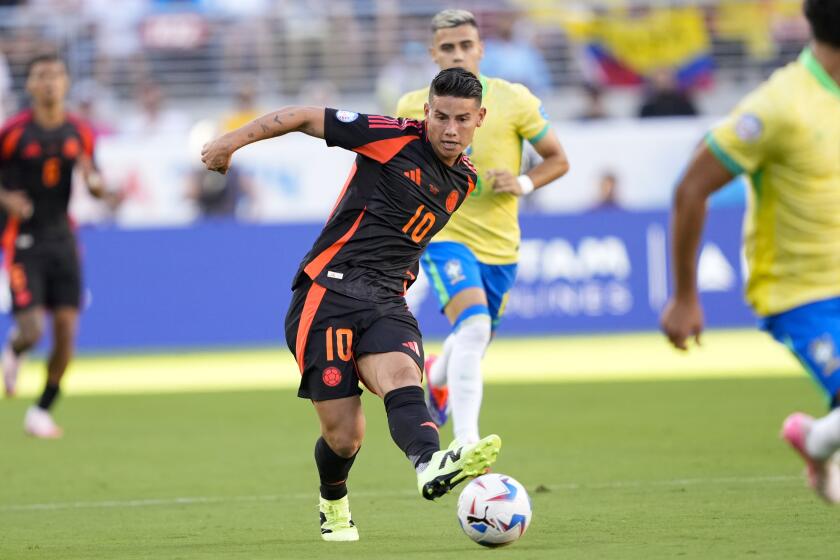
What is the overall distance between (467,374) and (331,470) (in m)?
1.91

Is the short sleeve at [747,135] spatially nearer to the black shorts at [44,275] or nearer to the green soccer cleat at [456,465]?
the green soccer cleat at [456,465]

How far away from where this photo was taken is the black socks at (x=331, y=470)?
6957mm

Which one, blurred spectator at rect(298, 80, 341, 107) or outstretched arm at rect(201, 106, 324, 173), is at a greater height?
outstretched arm at rect(201, 106, 324, 173)

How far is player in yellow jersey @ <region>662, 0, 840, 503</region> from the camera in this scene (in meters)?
5.20

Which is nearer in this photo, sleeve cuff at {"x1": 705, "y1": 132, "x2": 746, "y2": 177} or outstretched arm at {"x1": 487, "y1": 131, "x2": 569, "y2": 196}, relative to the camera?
sleeve cuff at {"x1": 705, "y1": 132, "x2": 746, "y2": 177}

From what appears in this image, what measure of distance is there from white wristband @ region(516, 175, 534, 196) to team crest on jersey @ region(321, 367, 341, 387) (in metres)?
2.54

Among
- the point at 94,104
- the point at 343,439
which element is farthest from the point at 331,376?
the point at 94,104

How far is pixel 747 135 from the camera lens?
518cm

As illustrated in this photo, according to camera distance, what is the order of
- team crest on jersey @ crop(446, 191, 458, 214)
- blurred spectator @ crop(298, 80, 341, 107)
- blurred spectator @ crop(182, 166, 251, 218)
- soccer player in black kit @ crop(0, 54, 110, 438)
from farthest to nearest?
1. blurred spectator @ crop(298, 80, 341, 107)
2. blurred spectator @ crop(182, 166, 251, 218)
3. soccer player in black kit @ crop(0, 54, 110, 438)
4. team crest on jersey @ crop(446, 191, 458, 214)

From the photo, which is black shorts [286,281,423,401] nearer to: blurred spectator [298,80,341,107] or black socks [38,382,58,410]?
black socks [38,382,58,410]

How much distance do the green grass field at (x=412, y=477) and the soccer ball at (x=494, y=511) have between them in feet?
0.30

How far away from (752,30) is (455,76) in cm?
1793

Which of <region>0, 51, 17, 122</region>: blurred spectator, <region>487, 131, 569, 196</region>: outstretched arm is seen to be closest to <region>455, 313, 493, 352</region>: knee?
<region>487, 131, 569, 196</region>: outstretched arm

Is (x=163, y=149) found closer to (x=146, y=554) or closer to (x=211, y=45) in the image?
(x=211, y=45)
